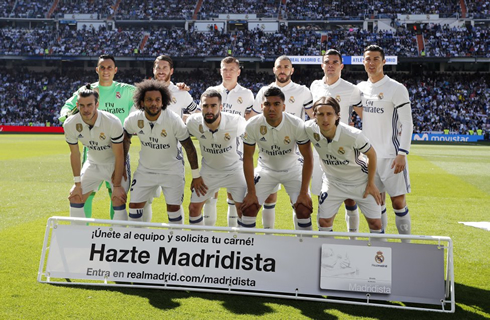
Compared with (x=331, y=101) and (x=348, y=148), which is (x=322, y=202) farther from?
(x=331, y=101)

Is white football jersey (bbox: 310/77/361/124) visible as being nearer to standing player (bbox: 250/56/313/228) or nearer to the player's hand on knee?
standing player (bbox: 250/56/313/228)

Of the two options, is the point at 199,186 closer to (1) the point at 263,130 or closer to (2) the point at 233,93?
(1) the point at 263,130

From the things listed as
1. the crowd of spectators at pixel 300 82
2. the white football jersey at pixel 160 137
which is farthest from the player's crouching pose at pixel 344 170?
the crowd of spectators at pixel 300 82

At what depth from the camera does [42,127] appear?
1548 inches

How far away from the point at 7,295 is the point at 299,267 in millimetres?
2739

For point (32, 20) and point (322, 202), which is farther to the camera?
point (32, 20)

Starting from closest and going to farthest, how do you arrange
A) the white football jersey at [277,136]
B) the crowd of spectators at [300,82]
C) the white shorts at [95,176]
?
the white football jersey at [277,136] → the white shorts at [95,176] → the crowd of spectators at [300,82]

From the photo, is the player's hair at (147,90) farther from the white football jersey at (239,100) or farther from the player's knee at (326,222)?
the player's knee at (326,222)

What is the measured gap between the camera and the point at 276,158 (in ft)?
18.6

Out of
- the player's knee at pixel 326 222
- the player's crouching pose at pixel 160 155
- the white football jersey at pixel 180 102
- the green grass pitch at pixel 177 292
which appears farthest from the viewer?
the white football jersey at pixel 180 102

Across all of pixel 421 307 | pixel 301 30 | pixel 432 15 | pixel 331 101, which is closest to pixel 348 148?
pixel 331 101

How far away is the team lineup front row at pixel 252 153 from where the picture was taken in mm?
5277

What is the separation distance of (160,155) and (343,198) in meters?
2.20

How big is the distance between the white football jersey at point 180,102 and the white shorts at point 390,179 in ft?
9.39
